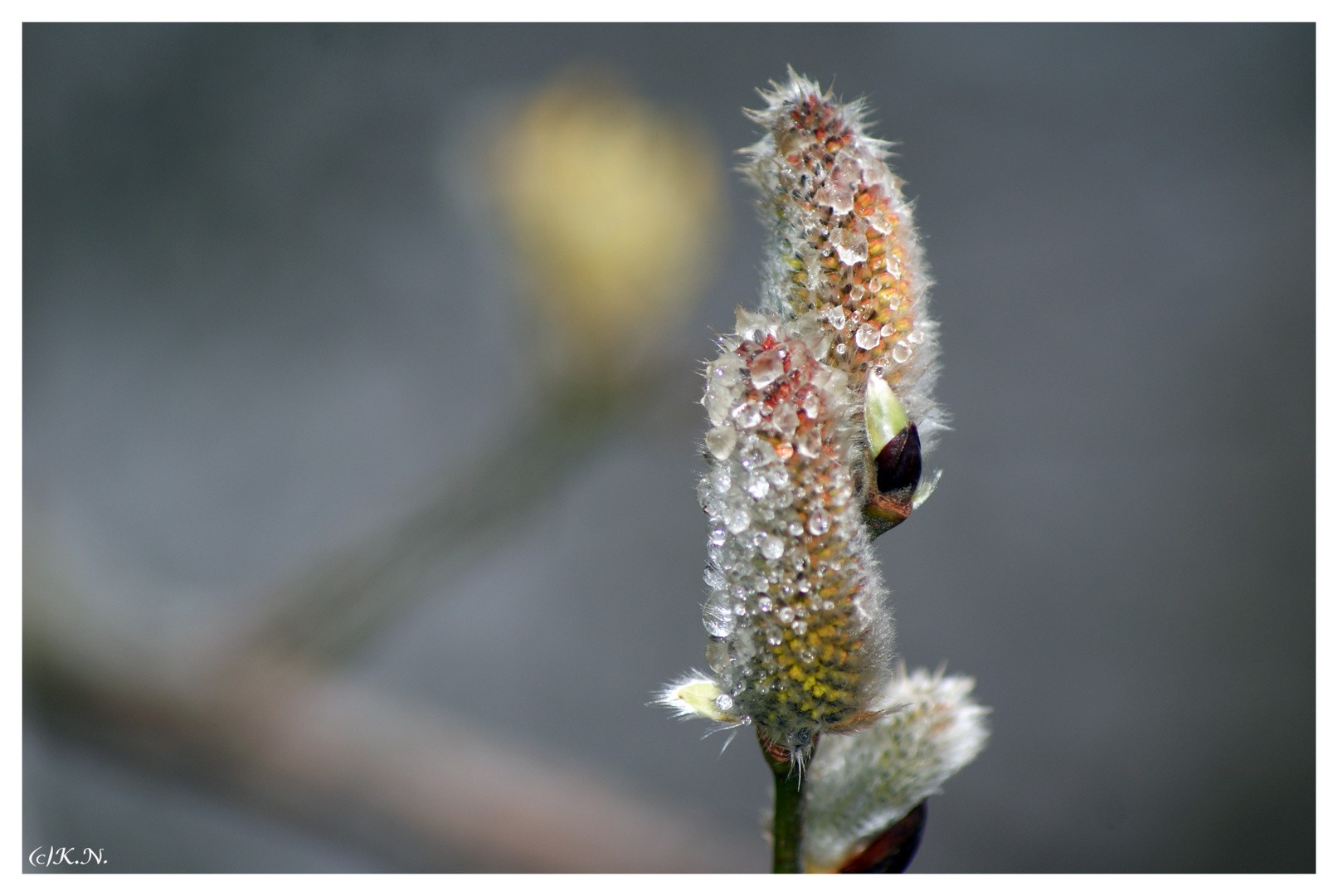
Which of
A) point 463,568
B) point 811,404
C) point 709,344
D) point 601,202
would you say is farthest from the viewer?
point 709,344

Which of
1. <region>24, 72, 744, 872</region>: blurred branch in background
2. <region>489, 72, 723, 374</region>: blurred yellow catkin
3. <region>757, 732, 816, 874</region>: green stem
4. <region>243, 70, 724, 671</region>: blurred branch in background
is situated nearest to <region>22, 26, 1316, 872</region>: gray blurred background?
<region>24, 72, 744, 872</region>: blurred branch in background

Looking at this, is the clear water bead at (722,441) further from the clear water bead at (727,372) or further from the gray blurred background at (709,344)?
the gray blurred background at (709,344)

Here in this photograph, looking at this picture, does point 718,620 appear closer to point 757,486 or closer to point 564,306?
point 757,486

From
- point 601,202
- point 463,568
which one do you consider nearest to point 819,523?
point 601,202

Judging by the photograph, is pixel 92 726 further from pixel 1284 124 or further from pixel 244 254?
pixel 1284 124

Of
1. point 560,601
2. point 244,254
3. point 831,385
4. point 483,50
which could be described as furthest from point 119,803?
point 831,385

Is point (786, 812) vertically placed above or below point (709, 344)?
below
